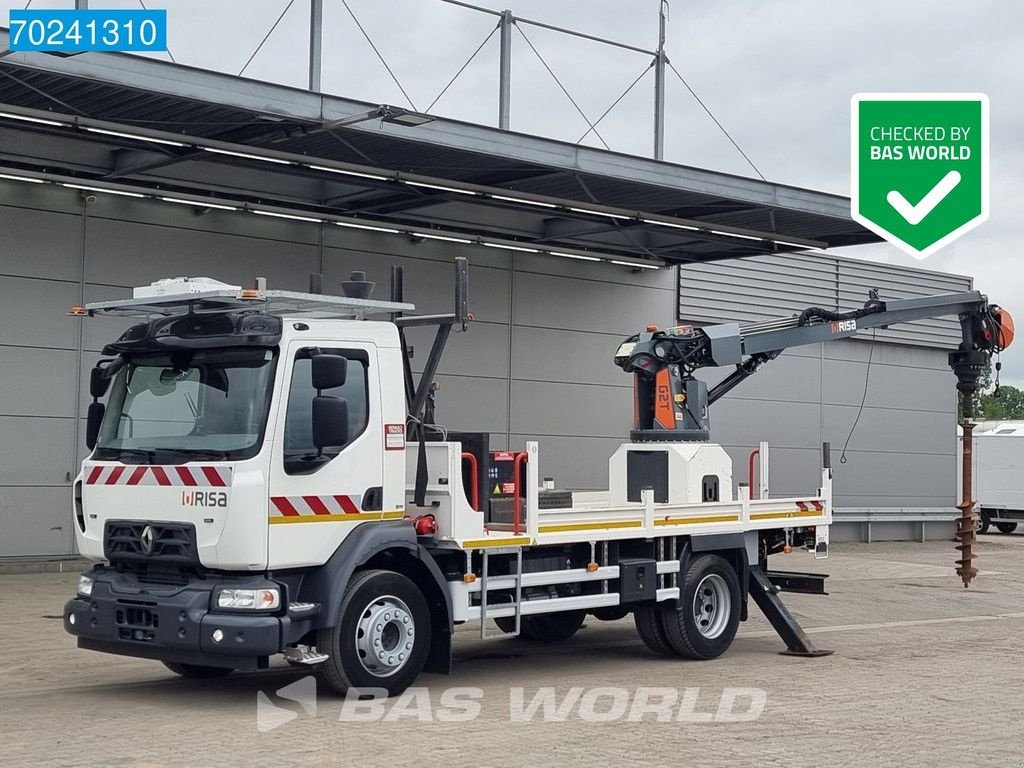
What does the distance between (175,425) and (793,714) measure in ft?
15.9

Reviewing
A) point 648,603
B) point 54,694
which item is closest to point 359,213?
point 648,603

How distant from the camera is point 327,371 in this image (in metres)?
9.45

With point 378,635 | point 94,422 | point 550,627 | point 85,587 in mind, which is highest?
point 94,422

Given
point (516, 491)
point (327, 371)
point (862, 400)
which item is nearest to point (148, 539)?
point (327, 371)

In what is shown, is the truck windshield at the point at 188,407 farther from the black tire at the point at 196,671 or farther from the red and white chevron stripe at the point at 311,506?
the black tire at the point at 196,671

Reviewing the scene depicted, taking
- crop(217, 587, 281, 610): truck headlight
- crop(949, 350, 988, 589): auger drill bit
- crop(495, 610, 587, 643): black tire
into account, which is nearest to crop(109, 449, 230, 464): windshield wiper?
crop(217, 587, 281, 610): truck headlight

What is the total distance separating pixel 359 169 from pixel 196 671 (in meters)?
8.95

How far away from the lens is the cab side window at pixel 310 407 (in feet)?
31.0

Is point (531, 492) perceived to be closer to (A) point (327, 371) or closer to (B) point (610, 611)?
(B) point (610, 611)

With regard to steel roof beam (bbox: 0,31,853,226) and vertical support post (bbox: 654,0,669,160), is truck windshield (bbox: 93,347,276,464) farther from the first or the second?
vertical support post (bbox: 654,0,669,160)

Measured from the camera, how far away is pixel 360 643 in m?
9.65

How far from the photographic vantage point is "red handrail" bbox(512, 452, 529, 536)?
35.3 ft

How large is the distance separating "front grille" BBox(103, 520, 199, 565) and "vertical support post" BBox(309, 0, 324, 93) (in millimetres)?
7823

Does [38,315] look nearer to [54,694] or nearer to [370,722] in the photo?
[54,694]
